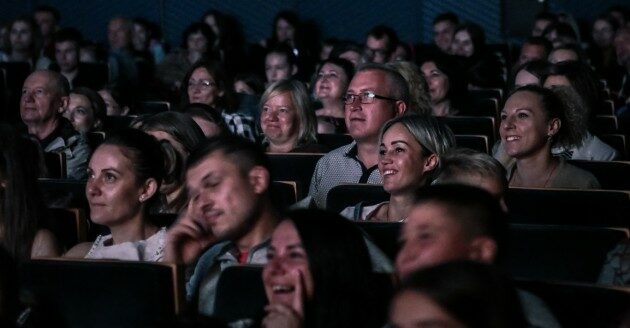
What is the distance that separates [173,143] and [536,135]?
1.60 m

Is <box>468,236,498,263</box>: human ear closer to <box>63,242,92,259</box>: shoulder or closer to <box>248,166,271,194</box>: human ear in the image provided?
<box>248,166,271,194</box>: human ear

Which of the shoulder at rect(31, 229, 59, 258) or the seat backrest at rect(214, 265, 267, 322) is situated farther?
the shoulder at rect(31, 229, 59, 258)

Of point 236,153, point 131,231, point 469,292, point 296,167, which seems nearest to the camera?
point 469,292

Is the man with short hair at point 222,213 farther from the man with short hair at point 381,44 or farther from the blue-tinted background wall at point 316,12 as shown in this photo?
the blue-tinted background wall at point 316,12

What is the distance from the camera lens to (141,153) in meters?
4.66

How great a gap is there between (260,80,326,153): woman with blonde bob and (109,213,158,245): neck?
7.91 feet

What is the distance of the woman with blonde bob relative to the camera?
6.98 m

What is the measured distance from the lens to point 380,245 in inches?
164

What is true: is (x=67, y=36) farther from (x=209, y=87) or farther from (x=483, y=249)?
(x=483, y=249)

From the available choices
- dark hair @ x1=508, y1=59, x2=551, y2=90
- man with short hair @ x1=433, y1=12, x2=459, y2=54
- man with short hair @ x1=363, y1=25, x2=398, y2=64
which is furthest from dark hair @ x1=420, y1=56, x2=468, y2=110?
man with short hair @ x1=433, y1=12, x2=459, y2=54

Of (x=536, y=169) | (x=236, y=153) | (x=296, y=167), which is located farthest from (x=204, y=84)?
(x=236, y=153)

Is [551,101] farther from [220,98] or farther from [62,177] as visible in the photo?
[220,98]

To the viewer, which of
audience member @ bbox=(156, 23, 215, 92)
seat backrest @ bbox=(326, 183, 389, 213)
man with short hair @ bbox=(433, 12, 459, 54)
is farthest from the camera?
man with short hair @ bbox=(433, 12, 459, 54)

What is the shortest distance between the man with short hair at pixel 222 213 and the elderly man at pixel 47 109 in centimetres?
282
